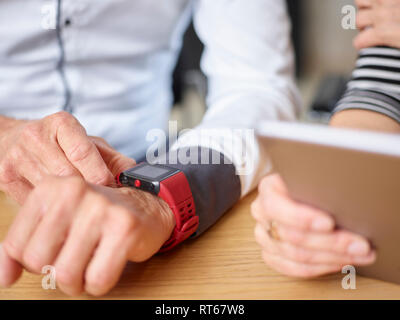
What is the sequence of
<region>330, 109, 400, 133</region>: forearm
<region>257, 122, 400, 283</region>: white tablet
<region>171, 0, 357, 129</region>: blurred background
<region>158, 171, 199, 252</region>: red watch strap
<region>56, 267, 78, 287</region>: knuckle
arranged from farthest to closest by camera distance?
1. <region>171, 0, 357, 129</region>: blurred background
2. <region>330, 109, 400, 133</region>: forearm
3. <region>158, 171, 199, 252</region>: red watch strap
4. <region>56, 267, 78, 287</region>: knuckle
5. <region>257, 122, 400, 283</region>: white tablet

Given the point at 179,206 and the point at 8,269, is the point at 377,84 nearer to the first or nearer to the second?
the point at 179,206

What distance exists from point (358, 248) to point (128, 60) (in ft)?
2.45

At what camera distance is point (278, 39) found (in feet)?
3.17

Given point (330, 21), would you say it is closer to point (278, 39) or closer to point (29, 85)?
point (278, 39)

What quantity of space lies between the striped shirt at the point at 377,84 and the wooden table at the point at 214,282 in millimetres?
295

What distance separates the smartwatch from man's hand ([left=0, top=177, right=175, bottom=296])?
9 cm

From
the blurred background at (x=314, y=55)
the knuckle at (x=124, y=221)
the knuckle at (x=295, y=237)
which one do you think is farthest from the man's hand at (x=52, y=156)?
the blurred background at (x=314, y=55)

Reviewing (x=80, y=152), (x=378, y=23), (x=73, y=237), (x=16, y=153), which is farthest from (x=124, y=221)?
(x=378, y=23)

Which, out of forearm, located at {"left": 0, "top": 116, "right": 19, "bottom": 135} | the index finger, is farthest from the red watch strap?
forearm, located at {"left": 0, "top": 116, "right": 19, "bottom": 135}

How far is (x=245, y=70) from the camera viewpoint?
0.95m

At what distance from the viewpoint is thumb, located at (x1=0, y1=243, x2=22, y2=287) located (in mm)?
438

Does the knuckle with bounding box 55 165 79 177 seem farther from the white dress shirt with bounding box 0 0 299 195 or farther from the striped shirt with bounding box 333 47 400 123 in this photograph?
the striped shirt with bounding box 333 47 400 123
